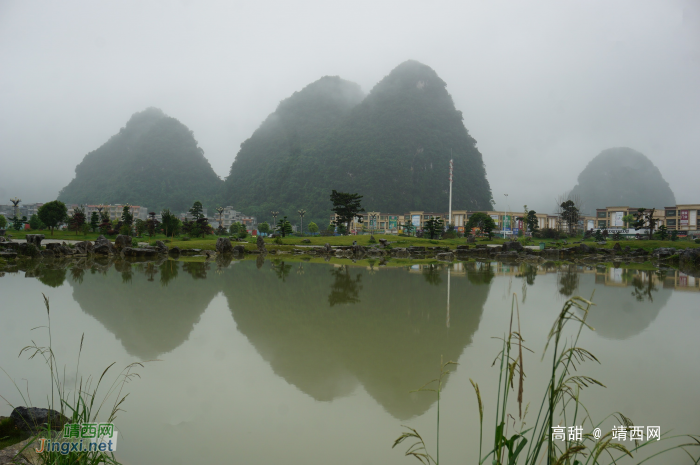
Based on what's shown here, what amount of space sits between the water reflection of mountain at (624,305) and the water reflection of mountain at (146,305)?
6.50m

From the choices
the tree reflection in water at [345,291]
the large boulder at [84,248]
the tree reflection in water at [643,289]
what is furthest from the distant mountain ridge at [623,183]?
the large boulder at [84,248]

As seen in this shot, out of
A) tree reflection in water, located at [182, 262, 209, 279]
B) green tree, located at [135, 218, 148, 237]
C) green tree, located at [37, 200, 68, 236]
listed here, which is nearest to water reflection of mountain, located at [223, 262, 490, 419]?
tree reflection in water, located at [182, 262, 209, 279]

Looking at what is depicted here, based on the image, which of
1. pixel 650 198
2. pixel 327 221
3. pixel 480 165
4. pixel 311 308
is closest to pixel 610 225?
pixel 480 165

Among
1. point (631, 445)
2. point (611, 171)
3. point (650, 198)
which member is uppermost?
point (611, 171)

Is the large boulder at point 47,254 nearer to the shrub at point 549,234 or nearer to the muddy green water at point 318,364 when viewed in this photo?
the muddy green water at point 318,364

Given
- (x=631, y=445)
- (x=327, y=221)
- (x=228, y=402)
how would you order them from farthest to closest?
(x=327, y=221) → (x=228, y=402) → (x=631, y=445)

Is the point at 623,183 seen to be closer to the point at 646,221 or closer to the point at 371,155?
the point at 371,155

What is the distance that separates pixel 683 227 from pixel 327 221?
65980 mm

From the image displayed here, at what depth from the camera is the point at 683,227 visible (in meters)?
53.4

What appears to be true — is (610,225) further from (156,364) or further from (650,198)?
(650,198)

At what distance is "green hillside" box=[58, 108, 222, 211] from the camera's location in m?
108

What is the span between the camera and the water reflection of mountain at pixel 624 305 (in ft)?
21.7

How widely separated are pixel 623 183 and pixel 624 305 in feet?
503

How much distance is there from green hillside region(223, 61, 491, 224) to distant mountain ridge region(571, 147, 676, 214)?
57107mm
